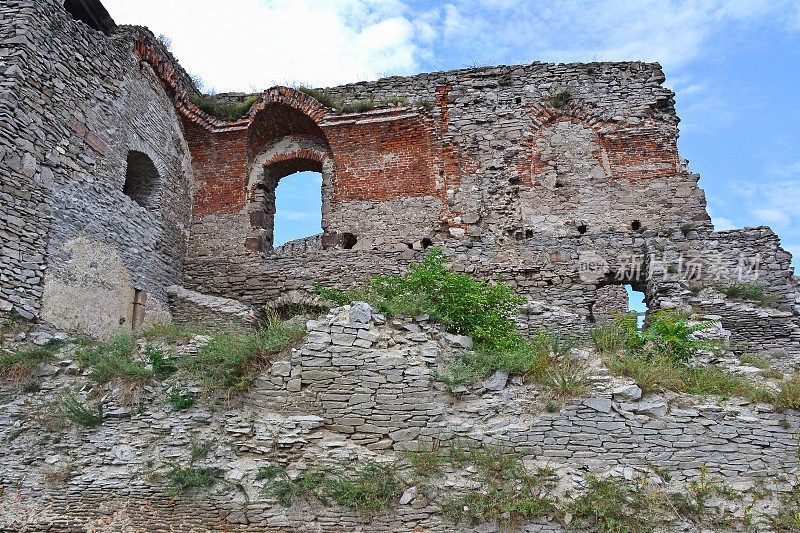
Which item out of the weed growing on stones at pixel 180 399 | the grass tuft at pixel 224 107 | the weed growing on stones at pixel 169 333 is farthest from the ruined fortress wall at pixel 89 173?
the weed growing on stones at pixel 180 399

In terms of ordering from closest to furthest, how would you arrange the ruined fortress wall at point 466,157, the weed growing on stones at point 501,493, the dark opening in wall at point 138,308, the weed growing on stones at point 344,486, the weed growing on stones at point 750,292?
the weed growing on stones at point 501,493 → the weed growing on stones at point 344,486 → the weed growing on stones at point 750,292 → the dark opening in wall at point 138,308 → the ruined fortress wall at point 466,157

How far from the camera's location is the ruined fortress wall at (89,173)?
8.80 metres

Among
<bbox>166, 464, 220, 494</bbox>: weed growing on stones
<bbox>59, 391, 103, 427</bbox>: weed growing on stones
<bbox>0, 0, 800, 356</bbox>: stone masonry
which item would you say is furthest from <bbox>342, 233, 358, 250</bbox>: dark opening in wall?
<bbox>166, 464, 220, 494</bbox>: weed growing on stones

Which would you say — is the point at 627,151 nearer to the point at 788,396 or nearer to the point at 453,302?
the point at 453,302

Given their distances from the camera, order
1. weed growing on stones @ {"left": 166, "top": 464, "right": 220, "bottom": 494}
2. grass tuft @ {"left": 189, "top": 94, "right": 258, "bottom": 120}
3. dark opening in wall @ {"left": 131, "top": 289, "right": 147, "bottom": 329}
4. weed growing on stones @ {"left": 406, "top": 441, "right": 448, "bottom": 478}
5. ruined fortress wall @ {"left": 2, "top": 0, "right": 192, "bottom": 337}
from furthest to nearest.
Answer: grass tuft @ {"left": 189, "top": 94, "right": 258, "bottom": 120}
dark opening in wall @ {"left": 131, "top": 289, "right": 147, "bottom": 329}
ruined fortress wall @ {"left": 2, "top": 0, "right": 192, "bottom": 337}
weed growing on stones @ {"left": 166, "top": 464, "right": 220, "bottom": 494}
weed growing on stones @ {"left": 406, "top": 441, "right": 448, "bottom": 478}

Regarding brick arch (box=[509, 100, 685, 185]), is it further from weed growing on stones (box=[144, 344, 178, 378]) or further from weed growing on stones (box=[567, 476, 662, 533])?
weed growing on stones (box=[144, 344, 178, 378])

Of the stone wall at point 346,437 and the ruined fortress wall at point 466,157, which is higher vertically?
the ruined fortress wall at point 466,157

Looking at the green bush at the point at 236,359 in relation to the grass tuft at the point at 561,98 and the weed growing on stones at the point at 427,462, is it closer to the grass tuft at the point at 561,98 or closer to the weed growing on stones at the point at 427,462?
the weed growing on stones at the point at 427,462

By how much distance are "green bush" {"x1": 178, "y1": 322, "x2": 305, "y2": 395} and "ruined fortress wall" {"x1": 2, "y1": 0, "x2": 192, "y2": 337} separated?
2969mm

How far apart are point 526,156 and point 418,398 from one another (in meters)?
7.71

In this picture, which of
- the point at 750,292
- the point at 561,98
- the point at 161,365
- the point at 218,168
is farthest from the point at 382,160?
the point at 750,292

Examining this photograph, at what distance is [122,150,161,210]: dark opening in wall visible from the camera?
12.1m

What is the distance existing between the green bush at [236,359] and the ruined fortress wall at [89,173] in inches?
117

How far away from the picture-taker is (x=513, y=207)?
12.4m
